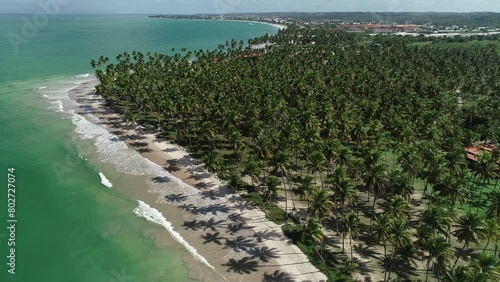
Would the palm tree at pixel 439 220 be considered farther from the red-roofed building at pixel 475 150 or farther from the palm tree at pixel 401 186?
the red-roofed building at pixel 475 150

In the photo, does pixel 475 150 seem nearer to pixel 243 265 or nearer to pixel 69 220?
pixel 243 265

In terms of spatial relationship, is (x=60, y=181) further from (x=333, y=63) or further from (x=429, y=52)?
(x=429, y=52)

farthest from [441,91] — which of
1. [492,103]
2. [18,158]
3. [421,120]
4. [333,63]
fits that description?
[18,158]

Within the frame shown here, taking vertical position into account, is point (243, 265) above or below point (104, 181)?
below

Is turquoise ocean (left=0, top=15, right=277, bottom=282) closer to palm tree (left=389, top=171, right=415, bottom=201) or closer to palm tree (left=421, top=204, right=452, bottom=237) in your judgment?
palm tree (left=421, top=204, right=452, bottom=237)

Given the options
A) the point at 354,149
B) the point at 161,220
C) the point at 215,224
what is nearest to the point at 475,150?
the point at 354,149

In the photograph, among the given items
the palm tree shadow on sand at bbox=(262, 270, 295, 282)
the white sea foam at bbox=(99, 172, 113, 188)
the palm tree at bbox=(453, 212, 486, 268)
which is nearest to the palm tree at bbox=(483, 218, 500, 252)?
the palm tree at bbox=(453, 212, 486, 268)
